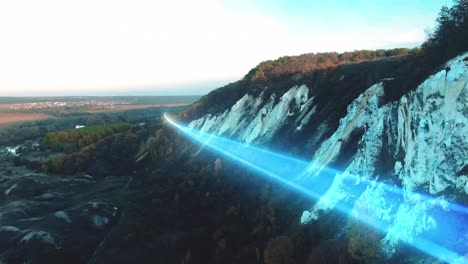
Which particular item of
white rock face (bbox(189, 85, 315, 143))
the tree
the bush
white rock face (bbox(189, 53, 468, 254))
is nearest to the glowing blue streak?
white rock face (bbox(189, 53, 468, 254))

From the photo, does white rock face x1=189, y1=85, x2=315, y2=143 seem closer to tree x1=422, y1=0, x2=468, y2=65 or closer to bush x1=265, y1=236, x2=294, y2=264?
tree x1=422, y1=0, x2=468, y2=65

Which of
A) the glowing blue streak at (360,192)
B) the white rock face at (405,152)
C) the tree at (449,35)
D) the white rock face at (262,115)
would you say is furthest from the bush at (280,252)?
the white rock face at (262,115)

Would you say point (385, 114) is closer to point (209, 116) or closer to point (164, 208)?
point (164, 208)

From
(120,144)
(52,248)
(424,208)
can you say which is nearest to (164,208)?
(52,248)

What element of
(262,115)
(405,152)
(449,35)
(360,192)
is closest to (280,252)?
(360,192)

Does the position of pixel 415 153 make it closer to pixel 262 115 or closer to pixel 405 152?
pixel 405 152
